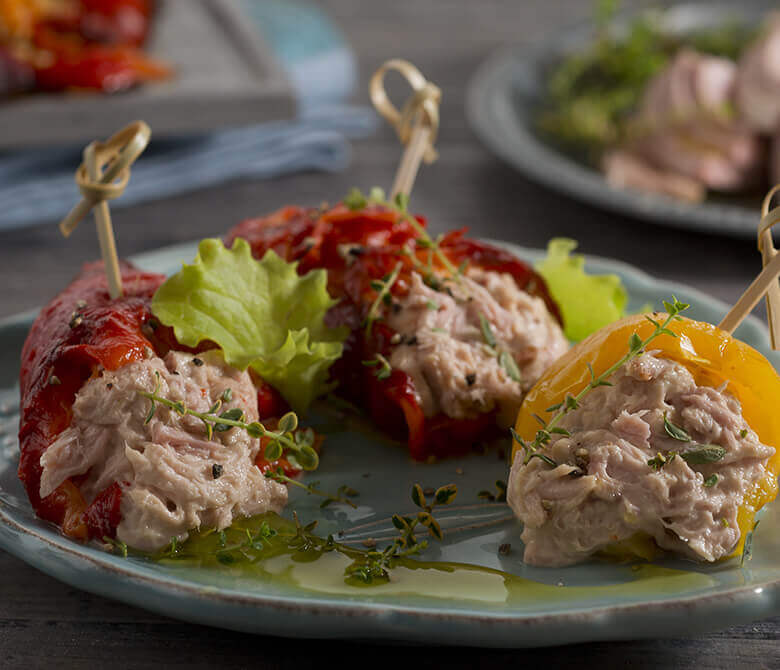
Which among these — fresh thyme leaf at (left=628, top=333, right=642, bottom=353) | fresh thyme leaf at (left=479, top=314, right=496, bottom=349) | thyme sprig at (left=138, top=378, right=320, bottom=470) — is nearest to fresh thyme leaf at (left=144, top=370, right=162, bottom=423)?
thyme sprig at (left=138, top=378, right=320, bottom=470)

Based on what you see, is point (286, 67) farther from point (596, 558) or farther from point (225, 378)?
point (596, 558)

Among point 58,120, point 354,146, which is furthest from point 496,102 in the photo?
point 58,120

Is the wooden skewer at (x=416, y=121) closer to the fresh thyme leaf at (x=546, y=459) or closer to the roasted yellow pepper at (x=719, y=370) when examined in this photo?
the roasted yellow pepper at (x=719, y=370)

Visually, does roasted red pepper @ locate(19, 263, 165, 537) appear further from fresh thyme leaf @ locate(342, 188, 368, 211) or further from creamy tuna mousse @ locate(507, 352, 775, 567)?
creamy tuna mousse @ locate(507, 352, 775, 567)

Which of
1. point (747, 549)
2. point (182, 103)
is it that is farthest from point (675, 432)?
point (182, 103)

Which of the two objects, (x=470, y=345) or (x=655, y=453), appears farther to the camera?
(x=470, y=345)

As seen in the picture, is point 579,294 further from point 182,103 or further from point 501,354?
point 182,103

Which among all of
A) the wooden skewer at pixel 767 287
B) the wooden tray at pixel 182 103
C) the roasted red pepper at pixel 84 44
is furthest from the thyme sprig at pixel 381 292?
the roasted red pepper at pixel 84 44
